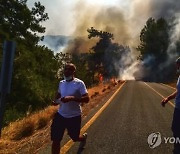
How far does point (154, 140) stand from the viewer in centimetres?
846

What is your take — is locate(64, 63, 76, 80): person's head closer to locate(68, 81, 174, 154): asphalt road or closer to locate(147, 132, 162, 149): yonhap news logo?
locate(68, 81, 174, 154): asphalt road

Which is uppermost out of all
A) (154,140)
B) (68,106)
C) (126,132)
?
(68,106)

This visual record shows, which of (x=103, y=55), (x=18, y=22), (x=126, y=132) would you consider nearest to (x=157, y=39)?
(x=103, y=55)

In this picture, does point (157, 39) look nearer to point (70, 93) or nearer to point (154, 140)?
point (154, 140)

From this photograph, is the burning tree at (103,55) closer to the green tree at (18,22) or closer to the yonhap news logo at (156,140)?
the green tree at (18,22)

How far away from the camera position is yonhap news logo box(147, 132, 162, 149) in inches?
305

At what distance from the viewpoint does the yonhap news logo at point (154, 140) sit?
7.74 metres

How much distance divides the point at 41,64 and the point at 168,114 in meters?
17.4

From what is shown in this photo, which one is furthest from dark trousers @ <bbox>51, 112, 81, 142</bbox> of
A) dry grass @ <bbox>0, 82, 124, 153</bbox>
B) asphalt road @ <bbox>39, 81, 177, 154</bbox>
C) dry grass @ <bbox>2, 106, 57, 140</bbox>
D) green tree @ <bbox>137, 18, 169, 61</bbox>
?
green tree @ <bbox>137, 18, 169, 61</bbox>

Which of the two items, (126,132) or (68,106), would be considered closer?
(68,106)

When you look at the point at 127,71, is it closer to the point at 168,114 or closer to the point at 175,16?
the point at 175,16

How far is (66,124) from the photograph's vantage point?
6.27m

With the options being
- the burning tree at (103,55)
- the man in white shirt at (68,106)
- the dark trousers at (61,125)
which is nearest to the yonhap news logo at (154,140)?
the dark trousers at (61,125)

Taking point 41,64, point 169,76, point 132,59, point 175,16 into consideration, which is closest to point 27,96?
point 41,64
